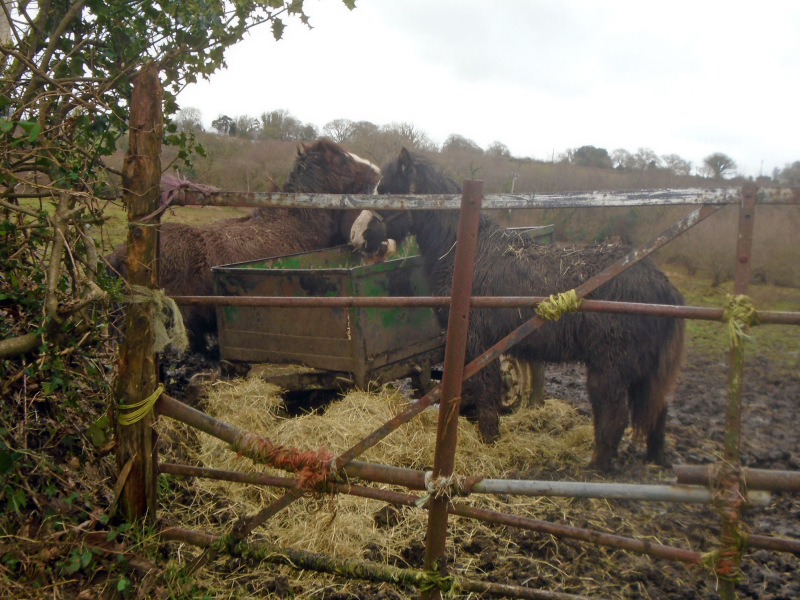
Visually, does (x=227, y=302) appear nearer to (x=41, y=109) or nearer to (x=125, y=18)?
(x=41, y=109)

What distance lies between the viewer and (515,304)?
1.99m

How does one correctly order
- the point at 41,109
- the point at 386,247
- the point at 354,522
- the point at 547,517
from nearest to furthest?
the point at 41,109 < the point at 354,522 < the point at 547,517 < the point at 386,247

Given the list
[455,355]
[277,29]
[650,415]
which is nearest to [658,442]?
[650,415]

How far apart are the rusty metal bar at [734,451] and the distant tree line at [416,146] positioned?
6691mm

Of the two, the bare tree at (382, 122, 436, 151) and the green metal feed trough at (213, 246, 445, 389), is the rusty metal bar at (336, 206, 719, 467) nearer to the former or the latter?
the green metal feed trough at (213, 246, 445, 389)

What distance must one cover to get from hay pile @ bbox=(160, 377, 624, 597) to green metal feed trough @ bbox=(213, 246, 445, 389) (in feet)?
1.00

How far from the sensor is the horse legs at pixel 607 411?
401cm

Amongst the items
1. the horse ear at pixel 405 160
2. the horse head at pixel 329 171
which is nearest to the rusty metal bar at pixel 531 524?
the horse ear at pixel 405 160

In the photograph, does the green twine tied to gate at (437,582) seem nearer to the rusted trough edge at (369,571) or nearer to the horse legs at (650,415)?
the rusted trough edge at (369,571)

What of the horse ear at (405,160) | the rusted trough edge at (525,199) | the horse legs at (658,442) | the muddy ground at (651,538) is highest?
the horse ear at (405,160)

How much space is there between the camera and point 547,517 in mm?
3352

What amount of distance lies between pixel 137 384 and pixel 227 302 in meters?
0.50

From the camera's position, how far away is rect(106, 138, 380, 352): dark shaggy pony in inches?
218

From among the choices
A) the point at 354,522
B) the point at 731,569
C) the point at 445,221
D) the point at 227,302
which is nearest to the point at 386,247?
the point at 445,221
